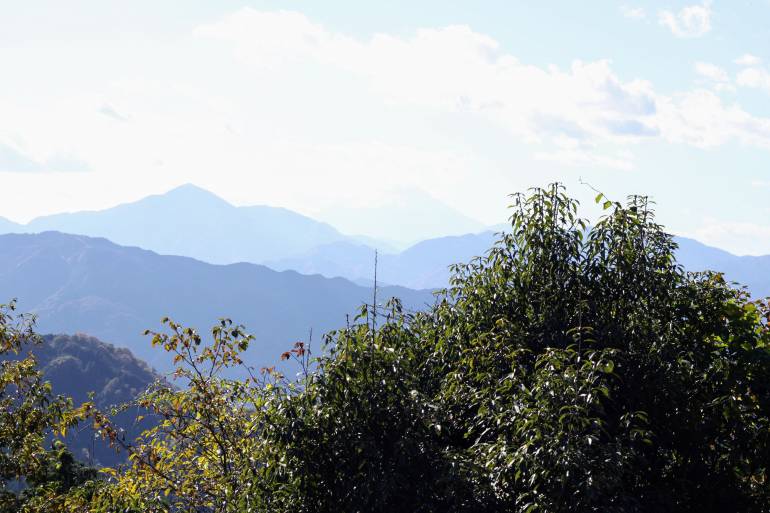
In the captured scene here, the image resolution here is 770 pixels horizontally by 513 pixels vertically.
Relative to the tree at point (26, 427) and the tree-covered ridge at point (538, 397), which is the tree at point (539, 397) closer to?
the tree-covered ridge at point (538, 397)

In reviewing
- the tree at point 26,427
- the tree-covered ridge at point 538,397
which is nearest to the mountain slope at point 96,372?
the tree at point 26,427

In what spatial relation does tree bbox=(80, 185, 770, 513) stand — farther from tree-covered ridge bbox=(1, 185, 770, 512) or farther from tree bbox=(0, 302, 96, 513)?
tree bbox=(0, 302, 96, 513)

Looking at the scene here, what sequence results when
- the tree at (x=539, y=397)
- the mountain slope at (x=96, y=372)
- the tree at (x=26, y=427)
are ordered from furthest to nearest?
the mountain slope at (x=96, y=372)
the tree at (x=26, y=427)
the tree at (x=539, y=397)

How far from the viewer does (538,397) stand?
732 centimetres

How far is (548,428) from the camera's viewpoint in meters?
7.21

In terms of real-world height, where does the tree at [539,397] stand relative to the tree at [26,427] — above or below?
above

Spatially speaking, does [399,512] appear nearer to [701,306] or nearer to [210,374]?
[701,306]

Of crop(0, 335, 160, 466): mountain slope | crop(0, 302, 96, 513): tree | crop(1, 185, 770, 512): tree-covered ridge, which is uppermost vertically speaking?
crop(1, 185, 770, 512): tree-covered ridge

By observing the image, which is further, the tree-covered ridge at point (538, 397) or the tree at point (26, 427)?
the tree at point (26, 427)

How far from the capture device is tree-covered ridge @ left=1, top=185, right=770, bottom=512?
24.2 feet

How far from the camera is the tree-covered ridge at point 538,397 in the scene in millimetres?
7391

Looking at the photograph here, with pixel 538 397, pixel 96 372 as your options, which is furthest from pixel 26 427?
pixel 96 372

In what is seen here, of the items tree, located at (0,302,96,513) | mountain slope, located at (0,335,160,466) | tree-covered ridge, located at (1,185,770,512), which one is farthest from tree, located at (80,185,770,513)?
mountain slope, located at (0,335,160,466)

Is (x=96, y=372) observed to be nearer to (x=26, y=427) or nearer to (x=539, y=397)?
(x=26, y=427)
